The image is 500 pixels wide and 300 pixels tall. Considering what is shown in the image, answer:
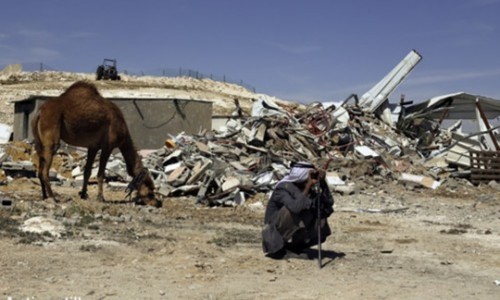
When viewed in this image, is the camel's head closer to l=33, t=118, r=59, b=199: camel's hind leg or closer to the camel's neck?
the camel's neck

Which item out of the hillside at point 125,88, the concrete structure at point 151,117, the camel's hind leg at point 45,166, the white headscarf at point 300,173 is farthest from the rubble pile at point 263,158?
the hillside at point 125,88

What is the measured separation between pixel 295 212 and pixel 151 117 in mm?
15745

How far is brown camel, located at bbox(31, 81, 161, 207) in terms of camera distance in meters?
13.2

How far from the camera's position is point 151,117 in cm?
2344

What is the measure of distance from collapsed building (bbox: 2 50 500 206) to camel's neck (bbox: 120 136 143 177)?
160cm

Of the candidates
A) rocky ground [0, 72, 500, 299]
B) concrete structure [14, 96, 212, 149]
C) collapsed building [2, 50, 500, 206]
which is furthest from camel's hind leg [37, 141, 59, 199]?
concrete structure [14, 96, 212, 149]

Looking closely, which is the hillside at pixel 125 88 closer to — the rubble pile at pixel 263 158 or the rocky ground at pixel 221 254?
the rubble pile at pixel 263 158

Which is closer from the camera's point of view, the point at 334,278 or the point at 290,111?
the point at 334,278

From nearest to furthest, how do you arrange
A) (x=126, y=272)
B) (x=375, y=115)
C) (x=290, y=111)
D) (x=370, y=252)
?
(x=126, y=272), (x=370, y=252), (x=290, y=111), (x=375, y=115)

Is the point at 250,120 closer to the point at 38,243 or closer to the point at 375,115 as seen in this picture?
the point at 375,115

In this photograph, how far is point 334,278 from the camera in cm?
776

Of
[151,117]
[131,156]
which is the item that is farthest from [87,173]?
[151,117]

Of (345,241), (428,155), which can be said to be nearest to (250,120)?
(428,155)

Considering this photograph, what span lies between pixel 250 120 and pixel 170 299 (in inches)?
575
